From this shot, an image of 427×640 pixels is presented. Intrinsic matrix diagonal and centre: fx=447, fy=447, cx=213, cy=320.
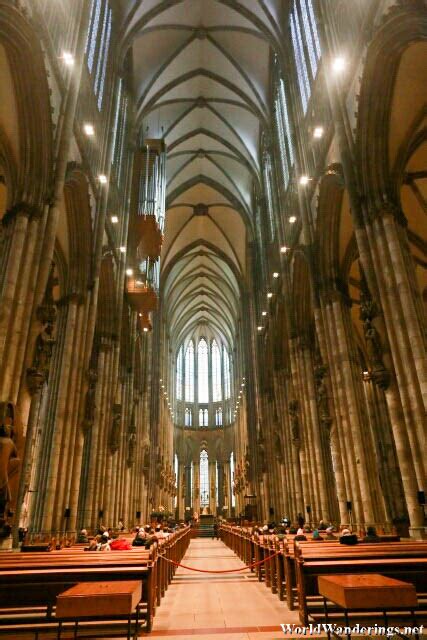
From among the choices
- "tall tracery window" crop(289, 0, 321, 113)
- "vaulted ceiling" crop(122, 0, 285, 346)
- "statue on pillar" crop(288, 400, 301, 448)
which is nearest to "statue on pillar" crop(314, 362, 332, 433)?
"statue on pillar" crop(288, 400, 301, 448)

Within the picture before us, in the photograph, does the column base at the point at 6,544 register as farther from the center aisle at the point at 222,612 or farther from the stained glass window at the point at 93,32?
the stained glass window at the point at 93,32

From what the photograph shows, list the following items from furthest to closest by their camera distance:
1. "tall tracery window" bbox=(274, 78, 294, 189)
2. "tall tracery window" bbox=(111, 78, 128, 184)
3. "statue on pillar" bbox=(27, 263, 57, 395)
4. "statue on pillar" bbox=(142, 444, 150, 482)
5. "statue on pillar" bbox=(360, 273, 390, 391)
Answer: "statue on pillar" bbox=(142, 444, 150, 482) → "tall tracery window" bbox=(111, 78, 128, 184) → "tall tracery window" bbox=(274, 78, 294, 189) → "statue on pillar" bbox=(360, 273, 390, 391) → "statue on pillar" bbox=(27, 263, 57, 395)

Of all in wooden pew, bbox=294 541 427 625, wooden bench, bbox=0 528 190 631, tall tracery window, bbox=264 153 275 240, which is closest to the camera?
wooden bench, bbox=0 528 190 631

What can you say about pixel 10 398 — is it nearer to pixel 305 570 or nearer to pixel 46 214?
pixel 46 214

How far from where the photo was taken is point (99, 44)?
17891mm

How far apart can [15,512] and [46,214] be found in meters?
6.81

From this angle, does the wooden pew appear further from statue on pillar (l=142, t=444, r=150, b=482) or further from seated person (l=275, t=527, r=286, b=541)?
statue on pillar (l=142, t=444, r=150, b=482)

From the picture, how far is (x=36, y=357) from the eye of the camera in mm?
10164

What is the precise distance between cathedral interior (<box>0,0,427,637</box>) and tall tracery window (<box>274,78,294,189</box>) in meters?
0.26

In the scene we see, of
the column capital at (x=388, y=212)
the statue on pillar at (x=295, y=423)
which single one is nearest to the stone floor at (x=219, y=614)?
the column capital at (x=388, y=212)

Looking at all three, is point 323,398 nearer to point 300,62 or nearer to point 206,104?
point 300,62

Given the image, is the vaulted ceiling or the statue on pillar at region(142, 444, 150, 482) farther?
the statue on pillar at region(142, 444, 150, 482)

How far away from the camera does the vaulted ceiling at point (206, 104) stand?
2300cm

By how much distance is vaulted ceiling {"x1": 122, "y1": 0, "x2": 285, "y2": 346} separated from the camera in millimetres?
23000
